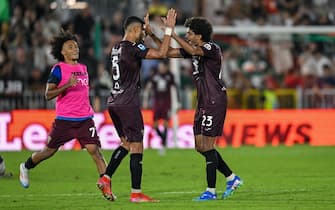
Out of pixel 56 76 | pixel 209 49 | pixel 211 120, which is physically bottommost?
pixel 211 120

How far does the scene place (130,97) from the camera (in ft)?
47.5

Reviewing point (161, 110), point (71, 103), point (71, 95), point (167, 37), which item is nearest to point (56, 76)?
point (71, 95)

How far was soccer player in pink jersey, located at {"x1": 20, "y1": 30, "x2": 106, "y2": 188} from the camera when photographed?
592 inches

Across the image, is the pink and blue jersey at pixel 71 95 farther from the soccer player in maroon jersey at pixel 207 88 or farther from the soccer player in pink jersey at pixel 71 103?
the soccer player in maroon jersey at pixel 207 88

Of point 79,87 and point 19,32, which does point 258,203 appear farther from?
point 19,32

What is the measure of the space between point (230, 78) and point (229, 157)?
8.46 metres

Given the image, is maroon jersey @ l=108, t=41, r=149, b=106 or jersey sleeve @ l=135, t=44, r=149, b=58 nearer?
jersey sleeve @ l=135, t=44, r=149, b=58

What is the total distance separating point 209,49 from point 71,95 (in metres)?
2.25

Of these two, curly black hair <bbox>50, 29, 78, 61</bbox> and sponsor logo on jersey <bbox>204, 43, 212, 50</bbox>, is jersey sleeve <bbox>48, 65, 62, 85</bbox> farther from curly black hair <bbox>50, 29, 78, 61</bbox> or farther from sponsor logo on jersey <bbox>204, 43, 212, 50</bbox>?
sponsor logo on jersey <bbox>204, 43, 212, 50</bbox>

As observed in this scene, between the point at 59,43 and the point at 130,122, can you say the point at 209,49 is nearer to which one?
the point at 130,122

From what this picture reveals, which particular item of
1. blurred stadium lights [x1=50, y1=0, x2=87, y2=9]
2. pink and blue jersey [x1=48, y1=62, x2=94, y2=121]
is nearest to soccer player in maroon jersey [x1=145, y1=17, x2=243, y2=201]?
pink and blue jersey [x1=48, y1=62, x2=94, y2=121]

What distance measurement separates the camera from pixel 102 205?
1386 centimetres

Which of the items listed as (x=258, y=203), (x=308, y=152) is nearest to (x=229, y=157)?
(x=308, y=152)

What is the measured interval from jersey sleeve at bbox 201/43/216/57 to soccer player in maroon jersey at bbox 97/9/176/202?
80cm
